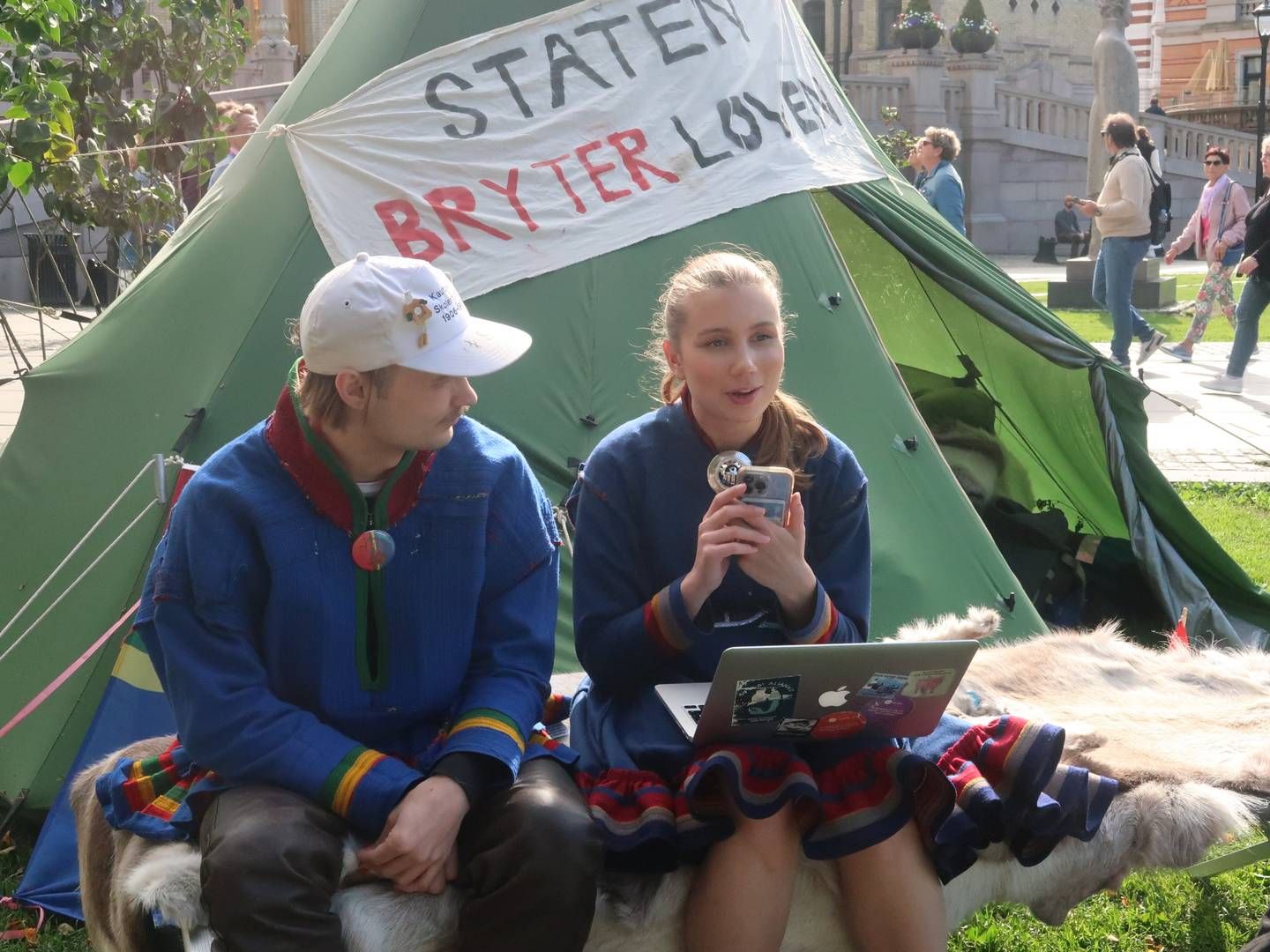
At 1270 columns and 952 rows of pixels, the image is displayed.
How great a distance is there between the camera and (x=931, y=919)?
2.62 m

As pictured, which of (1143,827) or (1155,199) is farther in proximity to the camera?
(1155,199)

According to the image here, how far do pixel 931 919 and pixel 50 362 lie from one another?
3.26 meters

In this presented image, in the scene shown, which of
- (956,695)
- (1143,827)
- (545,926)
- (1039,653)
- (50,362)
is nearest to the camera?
(545,926)

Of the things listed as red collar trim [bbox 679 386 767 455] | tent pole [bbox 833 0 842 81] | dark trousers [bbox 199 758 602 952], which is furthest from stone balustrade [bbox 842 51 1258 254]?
dark trousers [bbox 199 758 602 952]

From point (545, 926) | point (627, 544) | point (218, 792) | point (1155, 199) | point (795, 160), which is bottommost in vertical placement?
point (1155, 199)

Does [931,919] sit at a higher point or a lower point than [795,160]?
lower

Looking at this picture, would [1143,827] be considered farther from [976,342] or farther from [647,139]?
[976,342]

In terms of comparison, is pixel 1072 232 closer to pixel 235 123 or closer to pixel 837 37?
pixel 837 37

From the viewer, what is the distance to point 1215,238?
42.6 ft

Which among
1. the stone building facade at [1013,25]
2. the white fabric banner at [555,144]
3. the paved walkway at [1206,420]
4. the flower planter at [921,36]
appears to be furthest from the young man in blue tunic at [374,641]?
the stone building facade at [1013,25]

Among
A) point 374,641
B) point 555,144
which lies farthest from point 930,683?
point 555,144

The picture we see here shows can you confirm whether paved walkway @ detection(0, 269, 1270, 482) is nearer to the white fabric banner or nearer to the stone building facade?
the white fabric banner

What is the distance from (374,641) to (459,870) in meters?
0.44

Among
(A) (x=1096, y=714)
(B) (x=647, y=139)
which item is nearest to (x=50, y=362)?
(B) (x=647, y=139)
